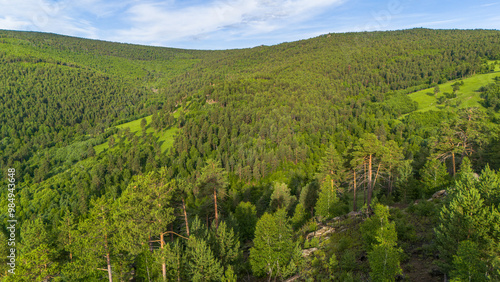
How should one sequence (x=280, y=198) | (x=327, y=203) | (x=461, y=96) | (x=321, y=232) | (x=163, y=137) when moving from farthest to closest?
1. (x=163, y=137)
2. (x=461, y=96)
3. (x=280, y=198)
4. (x=327, y=203)
5. (x=321, y=232)

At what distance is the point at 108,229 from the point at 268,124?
12386 centimetres

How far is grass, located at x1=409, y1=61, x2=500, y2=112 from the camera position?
486ft

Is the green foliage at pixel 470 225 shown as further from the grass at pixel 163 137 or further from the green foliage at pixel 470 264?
the grass at pixel 163 137

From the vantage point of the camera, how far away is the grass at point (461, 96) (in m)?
148

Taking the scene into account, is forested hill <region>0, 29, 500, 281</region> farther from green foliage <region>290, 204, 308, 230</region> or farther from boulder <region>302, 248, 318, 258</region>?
green foliage <region>290, 204, 308, 230</region>

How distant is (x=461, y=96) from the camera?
156000mm

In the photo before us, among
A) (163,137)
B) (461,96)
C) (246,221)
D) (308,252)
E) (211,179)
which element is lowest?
(246,221)

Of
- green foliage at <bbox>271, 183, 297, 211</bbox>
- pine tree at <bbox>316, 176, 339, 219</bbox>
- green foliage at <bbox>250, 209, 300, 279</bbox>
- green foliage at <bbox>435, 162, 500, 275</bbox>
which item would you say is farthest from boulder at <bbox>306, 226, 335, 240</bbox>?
green foliage at <bbox>435, 162, 500, 275</bbox>

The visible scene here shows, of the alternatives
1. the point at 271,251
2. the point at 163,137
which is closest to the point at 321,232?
the point at 271,251

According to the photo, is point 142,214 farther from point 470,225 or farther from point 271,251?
point 470,225

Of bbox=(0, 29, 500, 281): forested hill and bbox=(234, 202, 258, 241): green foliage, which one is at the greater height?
bbox=(0, 29, 500, 281): forested hill

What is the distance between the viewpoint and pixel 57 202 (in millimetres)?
110750

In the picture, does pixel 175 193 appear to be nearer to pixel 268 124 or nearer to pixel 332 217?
pixel 332 217

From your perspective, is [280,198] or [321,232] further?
[280,198]
